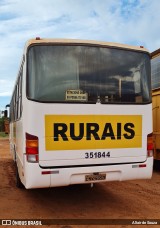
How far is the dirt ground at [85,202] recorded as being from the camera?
6031mm

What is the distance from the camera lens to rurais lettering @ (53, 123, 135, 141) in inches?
221

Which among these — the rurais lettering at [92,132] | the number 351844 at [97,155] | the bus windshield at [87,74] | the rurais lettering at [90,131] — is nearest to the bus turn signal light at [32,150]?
the rurais lettering at [92,132]

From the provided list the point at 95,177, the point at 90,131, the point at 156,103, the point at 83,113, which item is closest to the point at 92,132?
the point at 90,131

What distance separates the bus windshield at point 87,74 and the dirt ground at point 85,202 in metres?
2.18

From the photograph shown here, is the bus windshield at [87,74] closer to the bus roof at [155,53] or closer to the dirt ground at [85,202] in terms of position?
the dirt ground at [85,202]

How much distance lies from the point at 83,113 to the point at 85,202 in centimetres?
227

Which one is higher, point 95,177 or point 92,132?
point 92,132

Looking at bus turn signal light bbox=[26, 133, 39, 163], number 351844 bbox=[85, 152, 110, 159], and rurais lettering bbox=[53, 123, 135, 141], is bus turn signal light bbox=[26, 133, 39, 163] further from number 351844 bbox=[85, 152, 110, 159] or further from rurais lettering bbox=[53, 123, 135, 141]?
number 351844 bbox=[85, 152, 110, 159]

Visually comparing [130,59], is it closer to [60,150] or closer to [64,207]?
[60,150]

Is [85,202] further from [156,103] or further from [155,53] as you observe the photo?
[155,53]

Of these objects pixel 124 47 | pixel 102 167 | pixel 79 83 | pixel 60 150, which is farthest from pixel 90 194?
pixel 124 47

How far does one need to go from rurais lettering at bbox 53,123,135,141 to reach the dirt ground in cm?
149

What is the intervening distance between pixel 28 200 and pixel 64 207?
104cm

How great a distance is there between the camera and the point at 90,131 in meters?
5.82
